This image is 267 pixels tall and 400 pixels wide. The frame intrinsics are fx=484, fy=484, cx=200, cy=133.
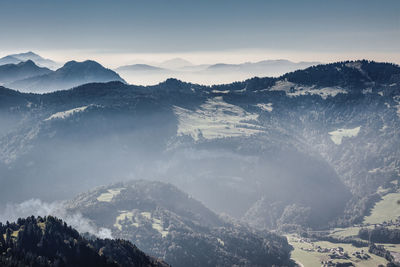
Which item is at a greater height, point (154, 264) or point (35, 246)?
point (35, 246)

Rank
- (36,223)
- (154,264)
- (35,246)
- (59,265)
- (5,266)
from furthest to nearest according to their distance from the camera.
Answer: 1. (154,264)
2. (36,223)
3. (35,246)
4. (59,265)
5. (5,266)

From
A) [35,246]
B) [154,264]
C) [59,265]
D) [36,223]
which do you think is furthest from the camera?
[154,264]

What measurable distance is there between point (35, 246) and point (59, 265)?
51.4 feet

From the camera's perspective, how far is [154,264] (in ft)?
655

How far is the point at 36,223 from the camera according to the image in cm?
17688

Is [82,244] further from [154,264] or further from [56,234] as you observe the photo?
[154,264]

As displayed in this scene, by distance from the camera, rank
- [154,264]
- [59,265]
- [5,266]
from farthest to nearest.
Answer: [154,264]
[59,265]
[5,266]

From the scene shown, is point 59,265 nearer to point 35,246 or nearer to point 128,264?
point 35,246

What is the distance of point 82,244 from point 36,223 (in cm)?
1923

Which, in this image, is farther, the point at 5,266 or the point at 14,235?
the point at 14,235

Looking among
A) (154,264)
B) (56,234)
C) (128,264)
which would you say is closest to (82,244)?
(56,234)

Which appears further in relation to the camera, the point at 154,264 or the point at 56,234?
the point at 154,264

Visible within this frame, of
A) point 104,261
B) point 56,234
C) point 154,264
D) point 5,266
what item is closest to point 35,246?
point 56,234

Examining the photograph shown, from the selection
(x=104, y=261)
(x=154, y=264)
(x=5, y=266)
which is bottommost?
(x=154, y=264)
